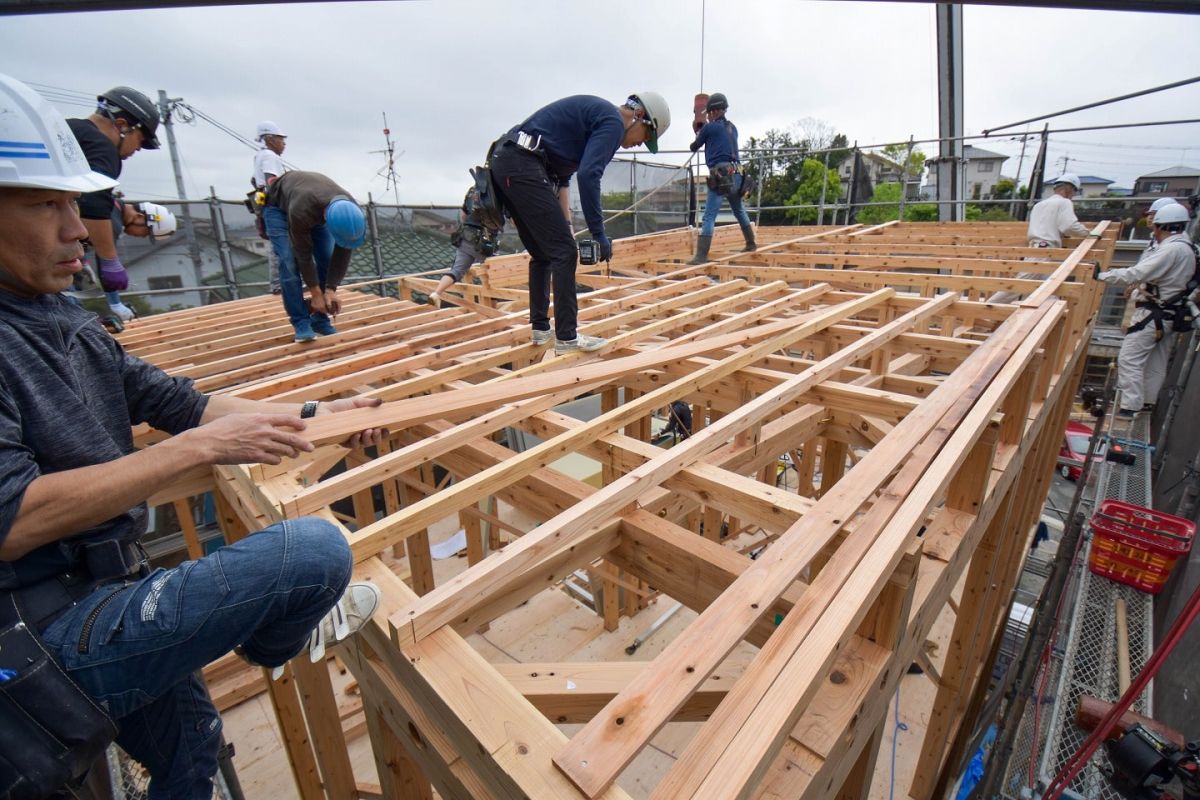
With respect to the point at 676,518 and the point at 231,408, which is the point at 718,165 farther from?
the point at 231,408

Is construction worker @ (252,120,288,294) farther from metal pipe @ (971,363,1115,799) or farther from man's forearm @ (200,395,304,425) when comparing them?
metal pipe @ (971,363,1115,799)

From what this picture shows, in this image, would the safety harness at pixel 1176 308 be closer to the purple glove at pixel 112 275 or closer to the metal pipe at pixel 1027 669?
the metal pipe at pixel 1027 669

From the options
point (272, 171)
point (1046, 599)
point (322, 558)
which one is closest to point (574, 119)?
point (322, 558)

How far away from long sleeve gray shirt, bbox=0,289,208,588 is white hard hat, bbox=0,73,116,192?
0.29 metres

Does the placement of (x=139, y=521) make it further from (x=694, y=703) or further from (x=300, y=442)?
(x=694, y=703)

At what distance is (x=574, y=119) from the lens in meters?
3.37

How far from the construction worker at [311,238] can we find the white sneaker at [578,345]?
5.66 feet

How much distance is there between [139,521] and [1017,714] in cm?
513

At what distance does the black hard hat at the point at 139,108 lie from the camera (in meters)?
3.67

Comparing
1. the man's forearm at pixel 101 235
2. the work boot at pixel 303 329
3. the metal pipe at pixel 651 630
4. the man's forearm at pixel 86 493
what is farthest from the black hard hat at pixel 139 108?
the metal pipe at pixel 651 630

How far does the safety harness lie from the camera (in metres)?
7.02

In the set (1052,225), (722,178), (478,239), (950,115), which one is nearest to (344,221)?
(478,239)

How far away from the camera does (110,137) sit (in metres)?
3.77

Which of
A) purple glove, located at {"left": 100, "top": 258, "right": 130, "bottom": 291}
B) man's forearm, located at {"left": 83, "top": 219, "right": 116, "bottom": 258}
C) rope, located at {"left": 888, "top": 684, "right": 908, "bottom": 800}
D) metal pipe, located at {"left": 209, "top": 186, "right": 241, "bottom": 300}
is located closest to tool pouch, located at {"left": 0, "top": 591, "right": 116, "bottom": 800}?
man's forearm, located at {"left": 83, "top": 219, "right": 116, "bottom": 258}
